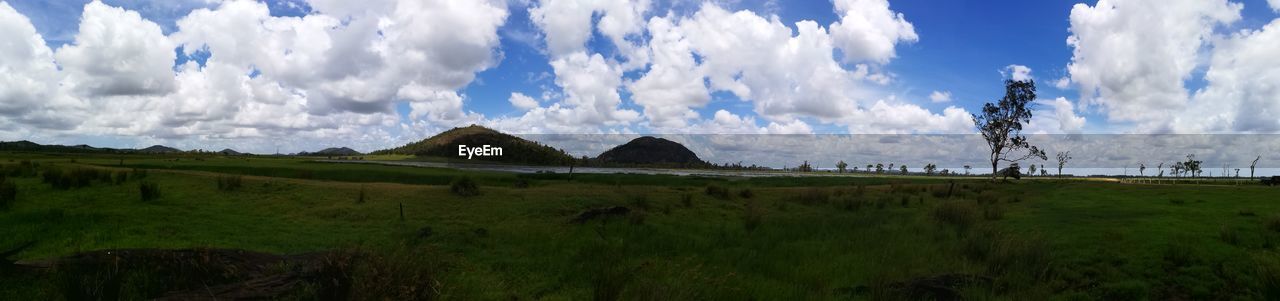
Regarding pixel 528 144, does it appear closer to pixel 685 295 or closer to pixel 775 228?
pixel 775 228

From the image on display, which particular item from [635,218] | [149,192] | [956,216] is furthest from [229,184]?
[956,216]

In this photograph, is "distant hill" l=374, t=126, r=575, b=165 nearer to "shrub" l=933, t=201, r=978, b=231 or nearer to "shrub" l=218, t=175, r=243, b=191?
"shrub" l=218, t=175, r=243, b=191

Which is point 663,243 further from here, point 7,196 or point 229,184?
point 229,184

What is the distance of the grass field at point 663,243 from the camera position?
927 cm

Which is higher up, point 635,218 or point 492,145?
point 492,145

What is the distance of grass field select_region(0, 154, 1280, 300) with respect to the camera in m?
9.27

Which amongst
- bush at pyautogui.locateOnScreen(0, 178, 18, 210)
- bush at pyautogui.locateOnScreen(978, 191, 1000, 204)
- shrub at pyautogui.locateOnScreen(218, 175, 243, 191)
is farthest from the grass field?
bush at pyautogui.locateOnScreen(978, 191, 1000, 204)

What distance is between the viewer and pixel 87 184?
22.6 meters

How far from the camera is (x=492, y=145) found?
506 ft

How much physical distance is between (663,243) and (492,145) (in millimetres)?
144613

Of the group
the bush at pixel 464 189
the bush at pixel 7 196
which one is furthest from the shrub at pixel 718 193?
the bush at pixel 7 196

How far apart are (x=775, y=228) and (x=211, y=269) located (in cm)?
1539

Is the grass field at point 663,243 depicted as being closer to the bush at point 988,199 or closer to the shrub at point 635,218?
the shrub at point 635,218

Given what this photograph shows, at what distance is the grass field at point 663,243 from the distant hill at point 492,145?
372 feet
